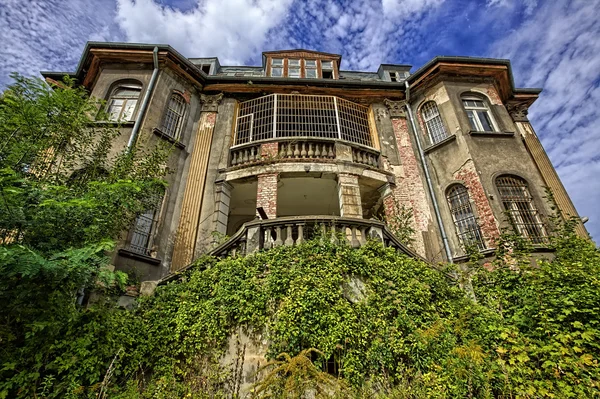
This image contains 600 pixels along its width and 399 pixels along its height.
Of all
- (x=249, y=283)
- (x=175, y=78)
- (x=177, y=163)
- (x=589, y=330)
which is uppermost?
(x=175, y=78)

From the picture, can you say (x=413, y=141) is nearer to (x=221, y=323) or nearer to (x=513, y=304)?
(x=513, y=304)

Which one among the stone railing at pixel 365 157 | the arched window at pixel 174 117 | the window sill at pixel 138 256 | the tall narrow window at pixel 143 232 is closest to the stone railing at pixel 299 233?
the window sill at pixel 138 256

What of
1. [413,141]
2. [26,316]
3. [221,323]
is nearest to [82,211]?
[26,316]

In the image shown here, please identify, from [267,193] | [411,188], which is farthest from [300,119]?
[411,188]

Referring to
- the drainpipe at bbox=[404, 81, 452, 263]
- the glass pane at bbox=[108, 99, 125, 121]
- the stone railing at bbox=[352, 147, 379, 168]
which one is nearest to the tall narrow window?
the glass pane at bbox=[108, 99, 125, 121]

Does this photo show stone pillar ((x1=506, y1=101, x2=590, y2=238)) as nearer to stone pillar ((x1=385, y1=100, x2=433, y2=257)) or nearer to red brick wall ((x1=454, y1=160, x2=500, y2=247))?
red brick wall ((x1=454, y1=160, x2=500, y2=247))

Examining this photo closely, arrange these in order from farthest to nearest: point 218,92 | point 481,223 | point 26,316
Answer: point 218,92, point 481,223, point 26,316

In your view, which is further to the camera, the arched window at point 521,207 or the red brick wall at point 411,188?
the red brick wall at point 411,188

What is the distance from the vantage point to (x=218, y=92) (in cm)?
1288

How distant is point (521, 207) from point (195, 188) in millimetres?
11358

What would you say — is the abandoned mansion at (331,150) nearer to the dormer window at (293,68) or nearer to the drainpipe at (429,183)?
the drainpipe at (429,183)

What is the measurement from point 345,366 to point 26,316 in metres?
5.19

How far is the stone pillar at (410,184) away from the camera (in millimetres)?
10453

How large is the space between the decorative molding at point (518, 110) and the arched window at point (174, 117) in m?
14.2
